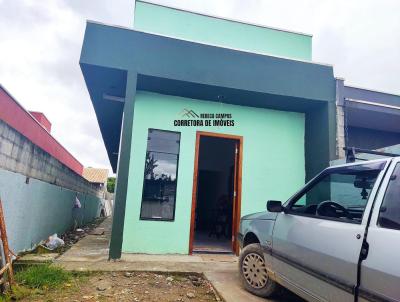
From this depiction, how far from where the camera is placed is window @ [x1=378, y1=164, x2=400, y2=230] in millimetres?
2229

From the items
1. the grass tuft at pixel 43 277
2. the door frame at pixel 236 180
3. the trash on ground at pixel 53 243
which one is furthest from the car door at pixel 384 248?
the trash on ground at pixel 53 243

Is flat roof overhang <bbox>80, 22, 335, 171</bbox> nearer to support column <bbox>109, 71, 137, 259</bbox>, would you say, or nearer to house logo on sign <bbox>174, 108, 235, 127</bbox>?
house logo on sign <bbox>174, 108, 235, 127</bbox>

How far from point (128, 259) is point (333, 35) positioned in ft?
25.2

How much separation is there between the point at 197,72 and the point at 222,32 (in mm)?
2807

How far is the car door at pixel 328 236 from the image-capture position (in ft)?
8.28

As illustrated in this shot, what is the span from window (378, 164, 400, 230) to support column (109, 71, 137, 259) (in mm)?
4296

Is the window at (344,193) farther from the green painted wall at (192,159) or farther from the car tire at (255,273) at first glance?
the green painted wall at (192,159)

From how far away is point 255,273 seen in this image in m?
4.16

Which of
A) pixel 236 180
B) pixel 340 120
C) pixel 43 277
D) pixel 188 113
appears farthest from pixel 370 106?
pixel 43 277

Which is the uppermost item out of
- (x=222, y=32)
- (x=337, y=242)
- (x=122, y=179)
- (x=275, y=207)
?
(x=222, y=32)

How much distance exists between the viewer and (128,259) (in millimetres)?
5629

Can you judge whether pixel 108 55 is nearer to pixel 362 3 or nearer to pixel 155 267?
pixel 155 267

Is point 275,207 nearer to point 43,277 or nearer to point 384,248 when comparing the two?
point 384,248

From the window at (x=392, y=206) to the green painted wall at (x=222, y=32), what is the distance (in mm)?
6674
